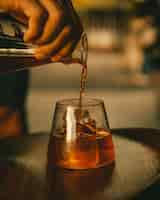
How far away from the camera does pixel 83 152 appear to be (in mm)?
654

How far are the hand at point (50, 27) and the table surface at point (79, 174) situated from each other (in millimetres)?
169

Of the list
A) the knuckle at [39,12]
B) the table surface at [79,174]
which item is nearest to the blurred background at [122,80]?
the table surface at [79,174]

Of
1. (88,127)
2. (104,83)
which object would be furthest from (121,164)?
(104,83)

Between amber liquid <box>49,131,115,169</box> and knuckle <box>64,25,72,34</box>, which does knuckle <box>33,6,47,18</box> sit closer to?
knuckle <box>64,25,72,34</box>

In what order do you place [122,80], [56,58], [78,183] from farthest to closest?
[122,80] → [56,58] → [78,183]

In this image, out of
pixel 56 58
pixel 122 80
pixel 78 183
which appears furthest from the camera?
pixel 122 80

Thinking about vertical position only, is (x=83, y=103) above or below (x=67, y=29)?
below

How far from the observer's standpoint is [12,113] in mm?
1339

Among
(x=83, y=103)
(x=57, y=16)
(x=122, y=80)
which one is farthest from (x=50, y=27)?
(x=122, y=80)

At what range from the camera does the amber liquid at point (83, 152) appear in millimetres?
650

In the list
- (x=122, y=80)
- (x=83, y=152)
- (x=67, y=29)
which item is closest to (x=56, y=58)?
(x=67, y=29)

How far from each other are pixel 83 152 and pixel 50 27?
0.61ft

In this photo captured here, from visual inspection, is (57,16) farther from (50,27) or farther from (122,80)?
(122,80)

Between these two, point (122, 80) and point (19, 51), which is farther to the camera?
point (122, 80)
